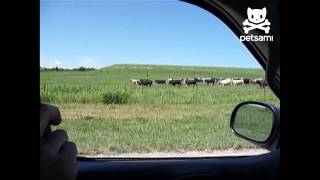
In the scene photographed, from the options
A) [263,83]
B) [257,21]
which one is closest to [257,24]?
[257,21]

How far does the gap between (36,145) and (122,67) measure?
0.91m

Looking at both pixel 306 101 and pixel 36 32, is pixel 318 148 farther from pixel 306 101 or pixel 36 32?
pixel 36 32

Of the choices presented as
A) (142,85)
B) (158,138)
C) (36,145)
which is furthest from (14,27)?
(158,138)

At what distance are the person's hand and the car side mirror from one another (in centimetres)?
91

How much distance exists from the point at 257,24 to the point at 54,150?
0.86 m

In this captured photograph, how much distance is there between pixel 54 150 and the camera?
1.61 m

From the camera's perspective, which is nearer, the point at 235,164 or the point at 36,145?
the point at 36,145

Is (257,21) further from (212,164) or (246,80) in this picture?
(212,164)

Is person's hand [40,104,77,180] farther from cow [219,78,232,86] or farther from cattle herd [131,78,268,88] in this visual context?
cow [219,78,232,86]

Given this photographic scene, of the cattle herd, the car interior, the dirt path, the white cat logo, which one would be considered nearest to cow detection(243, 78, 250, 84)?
the cattle herd

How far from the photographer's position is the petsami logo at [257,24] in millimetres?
1893

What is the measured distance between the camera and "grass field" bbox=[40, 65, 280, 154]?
7.20ft

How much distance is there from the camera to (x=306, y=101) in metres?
1.60

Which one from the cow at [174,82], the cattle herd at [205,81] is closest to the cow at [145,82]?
the cattle herd at [205,81]
